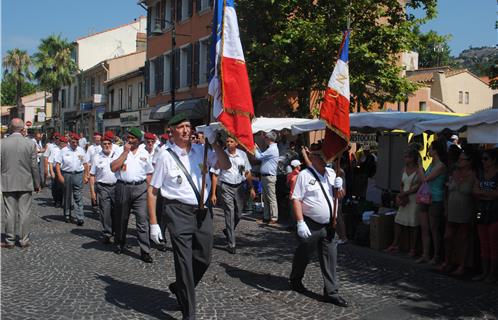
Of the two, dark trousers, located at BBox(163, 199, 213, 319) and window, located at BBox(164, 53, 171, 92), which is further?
window, located at BBox(164, 53, 171, 92)

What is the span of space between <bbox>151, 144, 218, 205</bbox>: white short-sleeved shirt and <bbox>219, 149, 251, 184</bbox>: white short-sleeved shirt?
3304 mm

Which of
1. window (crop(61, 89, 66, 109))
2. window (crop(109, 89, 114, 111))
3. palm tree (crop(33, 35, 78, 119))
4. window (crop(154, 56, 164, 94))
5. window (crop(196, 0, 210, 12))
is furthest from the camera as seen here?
window (crop(61, 89, 66, 109))

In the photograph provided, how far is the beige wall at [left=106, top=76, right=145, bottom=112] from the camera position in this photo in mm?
36441

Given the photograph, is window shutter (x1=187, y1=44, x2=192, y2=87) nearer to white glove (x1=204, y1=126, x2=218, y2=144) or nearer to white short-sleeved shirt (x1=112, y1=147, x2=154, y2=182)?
white short-sleeved shirt (x1=112, y1=147, x2=154, y2=182)

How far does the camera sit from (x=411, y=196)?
8.51 m

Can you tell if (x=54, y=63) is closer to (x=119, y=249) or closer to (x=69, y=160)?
(x=69, y=160)

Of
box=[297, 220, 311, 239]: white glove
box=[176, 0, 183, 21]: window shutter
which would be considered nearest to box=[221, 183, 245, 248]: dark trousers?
box=[297, 220, 311, 239]: white glove

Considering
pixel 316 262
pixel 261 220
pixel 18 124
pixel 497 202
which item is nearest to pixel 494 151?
pixel 497 202

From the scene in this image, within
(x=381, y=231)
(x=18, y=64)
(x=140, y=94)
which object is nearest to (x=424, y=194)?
(x=381, y=231)

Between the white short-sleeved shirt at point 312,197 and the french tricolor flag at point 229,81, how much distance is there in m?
1.01

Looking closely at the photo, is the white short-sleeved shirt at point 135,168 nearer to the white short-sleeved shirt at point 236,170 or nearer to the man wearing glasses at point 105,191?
the man wearing glasses at point 105,191

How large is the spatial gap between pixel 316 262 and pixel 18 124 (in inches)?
210

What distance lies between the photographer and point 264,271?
24.0ft

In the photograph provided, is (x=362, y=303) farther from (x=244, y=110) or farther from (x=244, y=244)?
(x=244, y=244)
